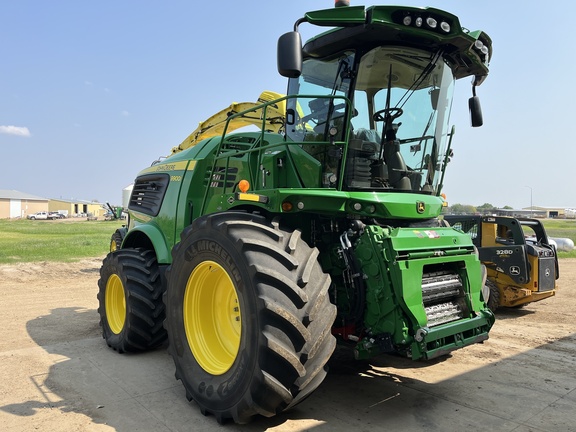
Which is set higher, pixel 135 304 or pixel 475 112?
pixel 475 112

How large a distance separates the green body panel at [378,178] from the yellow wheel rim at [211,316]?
73 cm

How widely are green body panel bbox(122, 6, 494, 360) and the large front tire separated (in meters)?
0.44

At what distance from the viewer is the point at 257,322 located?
10.4 ft

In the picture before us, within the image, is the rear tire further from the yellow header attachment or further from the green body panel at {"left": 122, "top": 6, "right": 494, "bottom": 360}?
the yellow header attachment

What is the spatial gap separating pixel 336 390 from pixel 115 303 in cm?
328

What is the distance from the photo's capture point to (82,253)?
16766 mm

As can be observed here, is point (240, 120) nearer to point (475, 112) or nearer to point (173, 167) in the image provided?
point (173, 167)

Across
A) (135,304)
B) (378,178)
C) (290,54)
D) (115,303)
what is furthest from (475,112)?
(115,303)

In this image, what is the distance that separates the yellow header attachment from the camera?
6273 millimetres

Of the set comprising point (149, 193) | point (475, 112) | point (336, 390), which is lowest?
point (336, 390)

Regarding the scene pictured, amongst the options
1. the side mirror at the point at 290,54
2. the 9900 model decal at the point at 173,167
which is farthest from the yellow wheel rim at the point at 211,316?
the 9900 model decal at the point at 173,167

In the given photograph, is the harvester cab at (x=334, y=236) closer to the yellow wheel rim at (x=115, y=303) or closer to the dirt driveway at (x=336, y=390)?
the dirt driveway at (x=336, y=390)

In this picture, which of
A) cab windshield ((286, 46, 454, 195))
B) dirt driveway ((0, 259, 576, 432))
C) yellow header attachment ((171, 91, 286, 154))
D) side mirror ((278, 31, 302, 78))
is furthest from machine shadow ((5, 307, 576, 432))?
yellow header attachment ((171, 91, 286, 154))

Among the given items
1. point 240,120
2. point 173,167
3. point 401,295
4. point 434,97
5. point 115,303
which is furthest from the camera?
point 240,120
